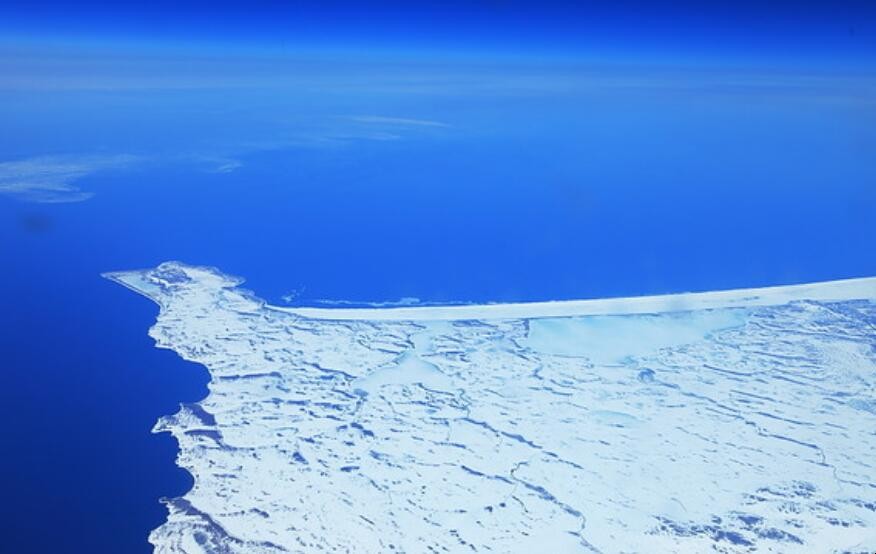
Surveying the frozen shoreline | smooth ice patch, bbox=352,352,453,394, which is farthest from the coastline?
smooth ice patch, bbox=352,352,453,394

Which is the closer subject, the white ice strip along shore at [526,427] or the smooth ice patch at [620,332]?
the white ice strip along shore at [526,427]

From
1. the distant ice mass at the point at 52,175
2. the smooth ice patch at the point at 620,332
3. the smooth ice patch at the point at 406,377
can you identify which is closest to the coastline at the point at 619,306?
the smooth ice patch at the point at 620,332

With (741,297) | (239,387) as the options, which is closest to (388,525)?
(239,387)

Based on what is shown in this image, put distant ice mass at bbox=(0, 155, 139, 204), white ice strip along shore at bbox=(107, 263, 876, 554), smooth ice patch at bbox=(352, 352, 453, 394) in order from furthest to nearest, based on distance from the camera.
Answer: distant ice mass at bbox=(0, 155, 139, 204), smooth ice patch at bbox=(352, 352, 453, 394), white ice strip along shore at bbox=(107, 263, 876, 554)

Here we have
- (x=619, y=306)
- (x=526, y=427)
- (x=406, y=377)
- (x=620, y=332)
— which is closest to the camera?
(x=526, y=427)

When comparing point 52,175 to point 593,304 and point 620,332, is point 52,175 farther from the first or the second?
point 620,332

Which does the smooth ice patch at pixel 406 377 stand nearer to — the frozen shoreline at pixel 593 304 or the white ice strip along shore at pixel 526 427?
A: the white ice strip along shore at pixel 526 427

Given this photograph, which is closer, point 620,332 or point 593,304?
point 620,332

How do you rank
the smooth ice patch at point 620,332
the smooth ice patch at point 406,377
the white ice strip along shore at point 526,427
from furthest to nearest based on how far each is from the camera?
the smooth ice patch at point 620,332 < the smooth ice patch at point 406,377 < the white ice strip along shore at point 526,427

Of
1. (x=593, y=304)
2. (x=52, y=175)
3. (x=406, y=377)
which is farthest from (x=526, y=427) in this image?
(x=52, y=175)

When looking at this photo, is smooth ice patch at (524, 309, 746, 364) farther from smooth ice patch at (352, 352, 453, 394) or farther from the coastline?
smooth ice patch at (352, 352, 453, 394)
